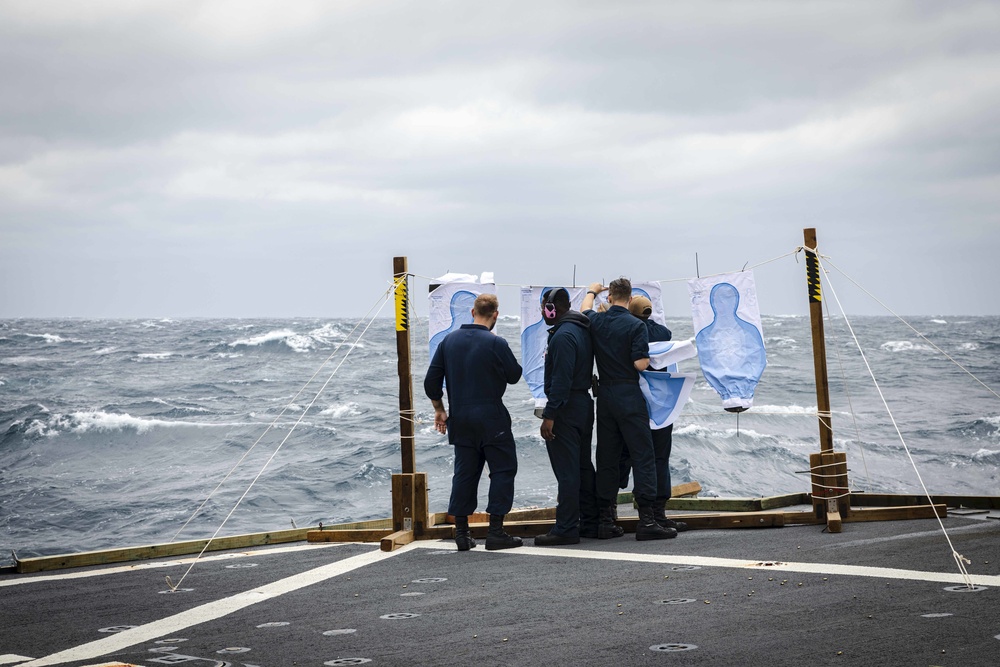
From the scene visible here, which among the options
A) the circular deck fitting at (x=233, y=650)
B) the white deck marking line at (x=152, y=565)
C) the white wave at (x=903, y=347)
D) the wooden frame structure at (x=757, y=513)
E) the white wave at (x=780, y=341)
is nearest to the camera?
the circular deck fitting at (x=233, y=650)

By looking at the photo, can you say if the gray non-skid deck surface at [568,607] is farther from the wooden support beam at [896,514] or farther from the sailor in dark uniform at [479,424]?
the sailor in dark uniform at [479,424]

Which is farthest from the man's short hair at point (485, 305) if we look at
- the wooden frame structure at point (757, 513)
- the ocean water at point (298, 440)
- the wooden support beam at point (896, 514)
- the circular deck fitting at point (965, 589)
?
the circular deck fitting at point (965, 589)

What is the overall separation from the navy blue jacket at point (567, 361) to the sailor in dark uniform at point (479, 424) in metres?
0.29

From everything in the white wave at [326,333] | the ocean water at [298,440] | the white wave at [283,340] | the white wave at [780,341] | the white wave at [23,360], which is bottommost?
the ocean water at [298,440]

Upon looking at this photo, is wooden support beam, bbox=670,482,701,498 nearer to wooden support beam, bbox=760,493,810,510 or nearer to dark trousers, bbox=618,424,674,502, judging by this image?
wooden support beam, bbox=760,493,810,510

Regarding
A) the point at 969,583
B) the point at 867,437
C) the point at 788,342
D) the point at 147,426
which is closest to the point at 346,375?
the point at 147,426

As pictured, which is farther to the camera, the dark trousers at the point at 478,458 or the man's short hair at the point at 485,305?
the man's short hair at the point at 485,305

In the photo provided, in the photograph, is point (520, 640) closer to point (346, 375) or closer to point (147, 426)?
point (147, 426)

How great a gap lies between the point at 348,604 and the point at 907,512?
4773mm

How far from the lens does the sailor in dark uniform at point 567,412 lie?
24.2ft

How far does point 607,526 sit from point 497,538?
3.17 ft

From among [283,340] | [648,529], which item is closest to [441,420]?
[648,529]

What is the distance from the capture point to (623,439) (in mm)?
7680

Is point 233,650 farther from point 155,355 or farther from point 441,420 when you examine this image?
point 155,355
